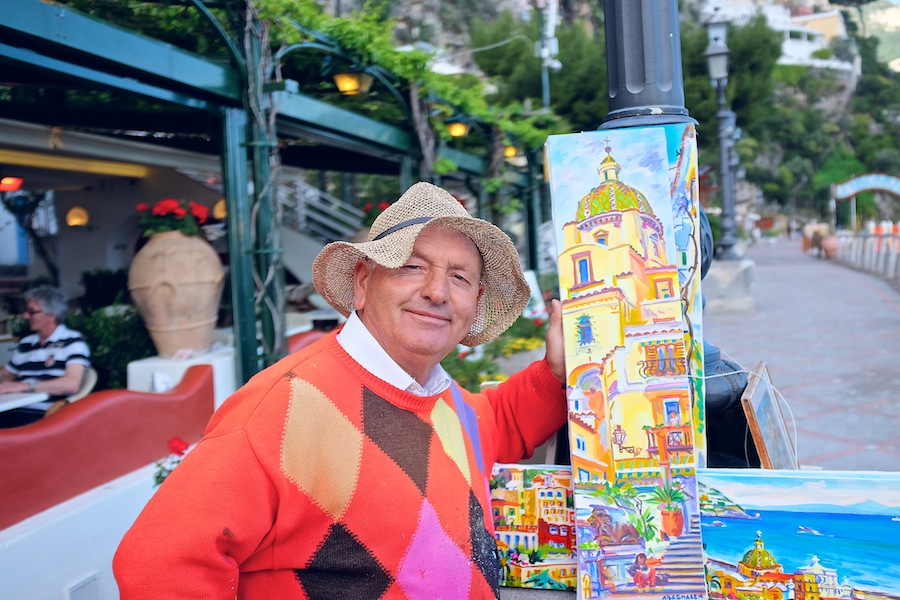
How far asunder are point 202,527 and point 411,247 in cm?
74

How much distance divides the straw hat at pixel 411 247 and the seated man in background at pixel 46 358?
3.28 m

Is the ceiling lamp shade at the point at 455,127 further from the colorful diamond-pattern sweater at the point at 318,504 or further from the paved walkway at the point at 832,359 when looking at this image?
the colorful diamond-pattern sweater at the point at 318,504

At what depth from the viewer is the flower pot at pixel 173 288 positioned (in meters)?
4.77

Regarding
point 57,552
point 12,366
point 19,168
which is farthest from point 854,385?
point 19,168

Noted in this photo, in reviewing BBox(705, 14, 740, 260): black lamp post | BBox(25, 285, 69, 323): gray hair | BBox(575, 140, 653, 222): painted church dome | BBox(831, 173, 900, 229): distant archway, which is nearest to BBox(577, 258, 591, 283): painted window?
BBox(575, 140, 653, 222): painted church dome

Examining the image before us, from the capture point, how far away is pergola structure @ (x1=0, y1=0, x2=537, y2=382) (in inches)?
144

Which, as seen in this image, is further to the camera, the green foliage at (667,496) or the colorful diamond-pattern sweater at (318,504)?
the green foliage at (667,496)

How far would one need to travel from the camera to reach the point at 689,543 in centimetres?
173

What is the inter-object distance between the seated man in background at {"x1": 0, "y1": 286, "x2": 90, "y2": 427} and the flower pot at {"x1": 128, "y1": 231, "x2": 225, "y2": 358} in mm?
474

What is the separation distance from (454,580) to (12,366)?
4.26 meters

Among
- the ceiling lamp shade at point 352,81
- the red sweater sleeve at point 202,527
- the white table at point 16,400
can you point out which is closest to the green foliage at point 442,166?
the ceiling lamp shade at point 352,81

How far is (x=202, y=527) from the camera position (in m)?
1.26

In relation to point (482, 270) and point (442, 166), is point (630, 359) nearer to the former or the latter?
point (482, 270)

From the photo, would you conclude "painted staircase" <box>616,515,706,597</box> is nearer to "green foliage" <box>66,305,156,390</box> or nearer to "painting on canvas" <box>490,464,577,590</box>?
"painting on canvas" <box>490,464,577,590</box>
